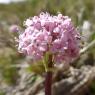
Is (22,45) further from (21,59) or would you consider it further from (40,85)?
(21,59)

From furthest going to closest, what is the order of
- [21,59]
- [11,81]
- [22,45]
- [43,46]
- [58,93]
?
1. [21,59]
2. [11,81]
3. [58,93]
4. [22,45]
5. [43,46]

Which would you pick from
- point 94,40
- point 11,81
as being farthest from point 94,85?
point 11,81

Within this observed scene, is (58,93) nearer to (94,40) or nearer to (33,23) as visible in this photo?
(94,40)

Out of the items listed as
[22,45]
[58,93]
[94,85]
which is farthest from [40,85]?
[22,45]

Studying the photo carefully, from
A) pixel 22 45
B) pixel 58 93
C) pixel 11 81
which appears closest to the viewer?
pixel 22 45

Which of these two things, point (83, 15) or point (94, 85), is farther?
point (83, 15)

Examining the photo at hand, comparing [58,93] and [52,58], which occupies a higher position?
[58,93]

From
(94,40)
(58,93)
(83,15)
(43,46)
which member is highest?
(83,15)
